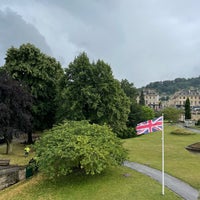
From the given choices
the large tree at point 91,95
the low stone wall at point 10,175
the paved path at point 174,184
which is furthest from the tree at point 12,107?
the paved path at point 174,184

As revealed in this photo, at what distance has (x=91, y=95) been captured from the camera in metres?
30.2

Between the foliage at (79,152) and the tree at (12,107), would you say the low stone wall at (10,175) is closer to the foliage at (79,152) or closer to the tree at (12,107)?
the foliage at (79,152)

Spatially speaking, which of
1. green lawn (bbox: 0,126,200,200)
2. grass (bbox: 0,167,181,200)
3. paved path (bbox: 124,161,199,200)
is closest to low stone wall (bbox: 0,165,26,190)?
grass (bbox: 0,167,181,200)

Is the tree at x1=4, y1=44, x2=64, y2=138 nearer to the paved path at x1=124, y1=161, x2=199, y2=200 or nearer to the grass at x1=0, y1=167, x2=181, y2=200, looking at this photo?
the grass at x1=0, y1=167, x2=181, y2=200

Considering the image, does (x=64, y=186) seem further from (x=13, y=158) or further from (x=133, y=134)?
(x=133, y=134)

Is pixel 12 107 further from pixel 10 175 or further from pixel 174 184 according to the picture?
pixel 174 184

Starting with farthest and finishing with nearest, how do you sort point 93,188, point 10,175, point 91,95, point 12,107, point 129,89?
point 129,89 < point 91,95 < point 12,107 < point 10,175 < point 93,188

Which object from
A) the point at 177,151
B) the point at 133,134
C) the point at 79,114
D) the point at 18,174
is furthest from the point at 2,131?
the point at 133,134

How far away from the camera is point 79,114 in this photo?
30.9m

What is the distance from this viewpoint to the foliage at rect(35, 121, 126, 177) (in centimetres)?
1698

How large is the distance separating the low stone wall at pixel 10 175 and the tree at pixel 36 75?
1072 cm

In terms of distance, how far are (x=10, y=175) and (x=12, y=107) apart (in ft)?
26.3

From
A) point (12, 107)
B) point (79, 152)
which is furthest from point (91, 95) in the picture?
point (79, 152)

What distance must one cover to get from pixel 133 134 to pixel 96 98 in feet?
62.0
